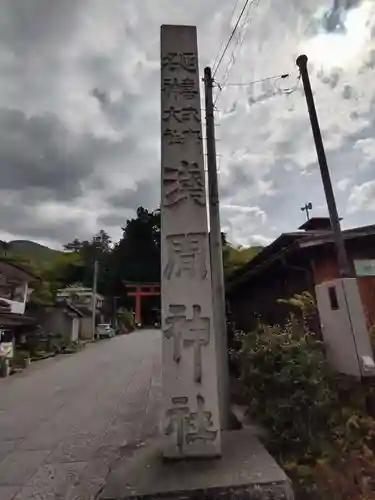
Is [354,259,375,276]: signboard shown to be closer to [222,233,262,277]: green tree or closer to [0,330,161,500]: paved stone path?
[0,330,161,500]: paved stone path

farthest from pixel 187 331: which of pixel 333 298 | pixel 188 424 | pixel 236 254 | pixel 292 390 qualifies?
pixel 236 254

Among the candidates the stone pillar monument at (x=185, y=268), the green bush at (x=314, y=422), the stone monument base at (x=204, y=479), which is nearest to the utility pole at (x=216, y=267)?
the green bush at (x=314, y=422)

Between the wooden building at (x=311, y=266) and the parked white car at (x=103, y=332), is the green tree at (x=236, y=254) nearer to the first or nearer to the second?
the wooden building at (x=311, y=266)

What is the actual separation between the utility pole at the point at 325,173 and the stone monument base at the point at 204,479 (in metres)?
3.40

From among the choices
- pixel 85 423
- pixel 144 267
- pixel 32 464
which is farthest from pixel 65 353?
pixel 144 267

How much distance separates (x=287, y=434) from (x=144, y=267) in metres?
44.2

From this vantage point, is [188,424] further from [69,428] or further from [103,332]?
[103,332]

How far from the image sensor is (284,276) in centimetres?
902

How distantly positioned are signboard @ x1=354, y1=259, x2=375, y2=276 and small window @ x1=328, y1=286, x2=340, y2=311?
3907 millimetres

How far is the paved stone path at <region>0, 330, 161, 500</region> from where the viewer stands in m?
3.90

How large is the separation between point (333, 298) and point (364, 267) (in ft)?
13.5

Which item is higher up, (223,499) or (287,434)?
(287,434)

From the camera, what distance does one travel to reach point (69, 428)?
6.04m

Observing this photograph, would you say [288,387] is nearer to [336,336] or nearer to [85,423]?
[336,336]
